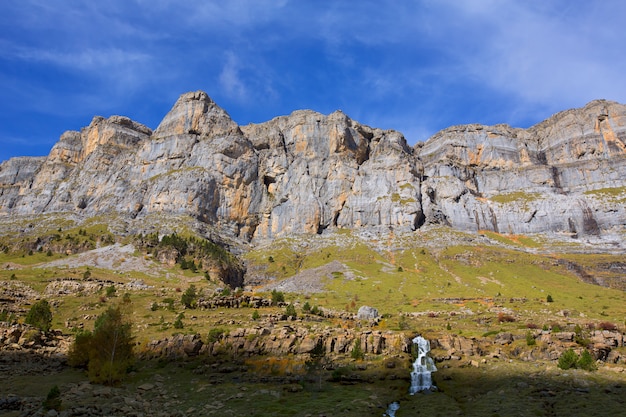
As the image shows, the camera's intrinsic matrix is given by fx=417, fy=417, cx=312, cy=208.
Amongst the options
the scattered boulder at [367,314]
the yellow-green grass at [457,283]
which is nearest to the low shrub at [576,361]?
the yellow-green grass at [457,283]

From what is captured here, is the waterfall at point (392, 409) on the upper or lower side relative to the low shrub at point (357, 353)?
lower

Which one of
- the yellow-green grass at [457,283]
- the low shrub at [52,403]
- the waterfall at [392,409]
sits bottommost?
the waterfall at [392,409]

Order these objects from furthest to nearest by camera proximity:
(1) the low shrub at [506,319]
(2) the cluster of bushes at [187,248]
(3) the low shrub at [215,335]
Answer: (2) the cluster of bushes at [187,248], (1) the low shrub at [506,319], (3) the low shrub at [215,335]

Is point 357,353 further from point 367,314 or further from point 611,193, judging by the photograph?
point 611,193

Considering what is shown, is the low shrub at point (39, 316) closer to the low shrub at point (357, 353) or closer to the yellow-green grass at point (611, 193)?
the low shrub at point (357, 353)

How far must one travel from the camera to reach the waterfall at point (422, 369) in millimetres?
47025

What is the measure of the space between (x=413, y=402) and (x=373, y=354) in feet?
45.8

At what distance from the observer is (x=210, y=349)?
56406 millimetres

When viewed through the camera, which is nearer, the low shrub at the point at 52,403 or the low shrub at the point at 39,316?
the low shrub at the point at 52,403

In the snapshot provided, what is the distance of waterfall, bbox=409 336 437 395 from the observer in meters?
47.0

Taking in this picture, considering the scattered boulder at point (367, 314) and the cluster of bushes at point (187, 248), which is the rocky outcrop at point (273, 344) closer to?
the scattered boulder at point (367, 314)

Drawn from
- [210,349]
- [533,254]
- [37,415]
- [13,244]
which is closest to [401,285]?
[533,254]

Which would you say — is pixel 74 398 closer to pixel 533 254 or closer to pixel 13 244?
pixel 13 244

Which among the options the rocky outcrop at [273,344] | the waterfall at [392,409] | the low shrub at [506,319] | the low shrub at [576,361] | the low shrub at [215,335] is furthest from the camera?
the low shrub at [506,319]
